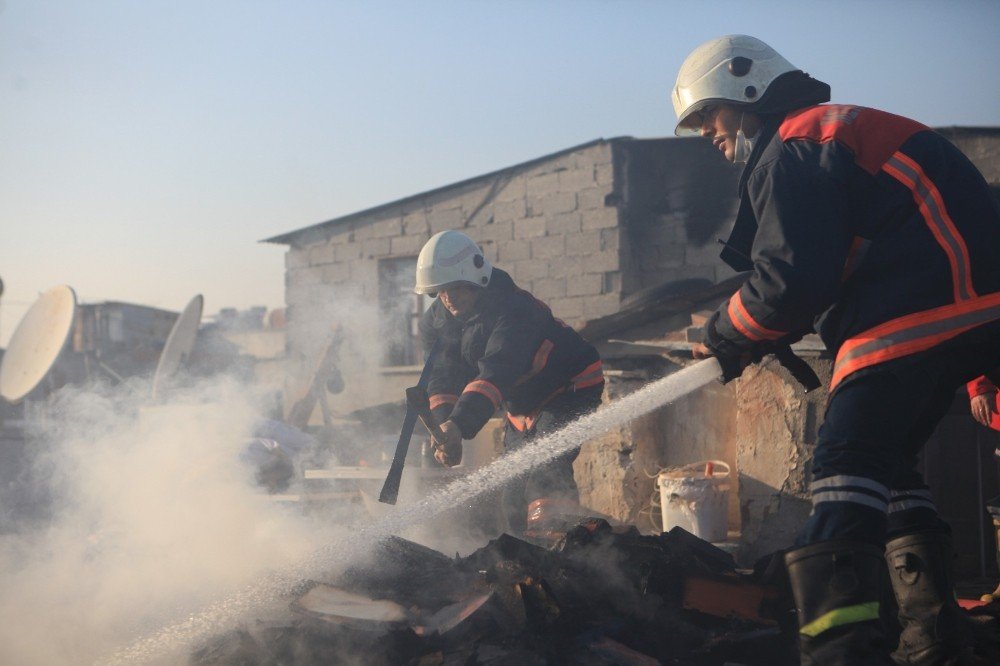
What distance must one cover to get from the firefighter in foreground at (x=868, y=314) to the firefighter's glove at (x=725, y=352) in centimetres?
1

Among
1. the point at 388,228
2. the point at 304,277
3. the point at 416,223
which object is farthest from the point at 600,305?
the point at 304,277

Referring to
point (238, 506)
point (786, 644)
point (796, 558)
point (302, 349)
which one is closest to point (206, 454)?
point (238, 506)

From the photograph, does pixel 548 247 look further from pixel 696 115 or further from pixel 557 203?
pixel 696 115

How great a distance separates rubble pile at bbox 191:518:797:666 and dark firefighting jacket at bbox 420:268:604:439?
1.48 metres

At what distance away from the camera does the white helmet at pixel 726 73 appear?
306 centimetres

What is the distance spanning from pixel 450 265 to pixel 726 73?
290 centimetres

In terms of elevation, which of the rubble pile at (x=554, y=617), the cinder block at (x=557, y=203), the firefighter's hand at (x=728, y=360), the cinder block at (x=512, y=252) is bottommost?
the rubble pile at (x=554, y=617)

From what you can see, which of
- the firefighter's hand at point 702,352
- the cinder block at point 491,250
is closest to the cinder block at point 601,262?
the cinder block at point 491,250

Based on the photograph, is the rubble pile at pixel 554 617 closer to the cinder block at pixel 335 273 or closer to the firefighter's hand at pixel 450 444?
the firefighter's hand at pixel 450 444

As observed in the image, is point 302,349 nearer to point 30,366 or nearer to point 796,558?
point 30,366

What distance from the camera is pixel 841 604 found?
227cm

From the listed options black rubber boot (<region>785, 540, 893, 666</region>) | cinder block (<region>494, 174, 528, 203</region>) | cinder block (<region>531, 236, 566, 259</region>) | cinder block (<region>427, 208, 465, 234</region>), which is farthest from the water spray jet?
cinder block (<region>427, 208, 465, 234</region>)

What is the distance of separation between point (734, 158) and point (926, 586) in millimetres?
1663

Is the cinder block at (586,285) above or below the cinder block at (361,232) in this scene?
below
